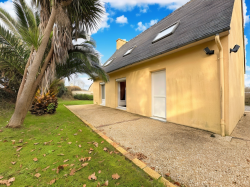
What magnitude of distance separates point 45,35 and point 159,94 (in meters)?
5.68

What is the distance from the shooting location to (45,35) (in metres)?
4.46

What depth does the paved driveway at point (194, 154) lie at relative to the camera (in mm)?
1870

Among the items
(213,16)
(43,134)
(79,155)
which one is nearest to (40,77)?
(43,134)

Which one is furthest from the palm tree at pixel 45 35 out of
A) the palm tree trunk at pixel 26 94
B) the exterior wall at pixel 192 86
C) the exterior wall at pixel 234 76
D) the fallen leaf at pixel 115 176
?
the exterior wall at pixel 234 76

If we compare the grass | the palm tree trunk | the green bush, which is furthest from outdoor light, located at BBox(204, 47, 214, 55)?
the green bush

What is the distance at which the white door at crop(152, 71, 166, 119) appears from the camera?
5523mm

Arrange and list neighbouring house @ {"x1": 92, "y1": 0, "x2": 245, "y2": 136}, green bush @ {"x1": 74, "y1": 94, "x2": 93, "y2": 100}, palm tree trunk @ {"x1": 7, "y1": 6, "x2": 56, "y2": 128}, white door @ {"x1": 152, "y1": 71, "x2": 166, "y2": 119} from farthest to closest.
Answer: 1. green bush @ {"x1": 74, "y1": 94, "x2": 93, "y2": 100}
2. white door @ {"x1": 152, "y1": 71, "x2": 166, "y2": 119}
3. palm tree trunk @ {"x1": 7, "y1": 6, "x2": 56, "y2": 128}
4. neighbouring house @ {"x1": 92, "y1": 0, "x2": 245, "y2": 136}

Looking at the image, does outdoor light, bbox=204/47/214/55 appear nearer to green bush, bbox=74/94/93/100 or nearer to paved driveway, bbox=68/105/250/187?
paved driveway, bbox=68/105/250/187

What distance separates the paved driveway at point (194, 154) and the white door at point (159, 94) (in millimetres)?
1790

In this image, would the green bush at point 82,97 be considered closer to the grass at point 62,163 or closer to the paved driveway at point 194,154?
the grass at point 62,163

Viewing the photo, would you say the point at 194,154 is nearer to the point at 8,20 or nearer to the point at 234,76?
the point at 234,76

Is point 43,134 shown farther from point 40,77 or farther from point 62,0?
point 62,0

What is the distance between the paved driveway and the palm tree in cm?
359

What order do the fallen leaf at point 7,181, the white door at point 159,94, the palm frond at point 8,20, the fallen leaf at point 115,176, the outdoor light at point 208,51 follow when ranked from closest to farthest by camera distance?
the fallen leaf at point 7,181
the fallen leaf at point 115,176
the outdoor light at point 208,51
the palm frond at point 8,20
the white door at point 159,94
